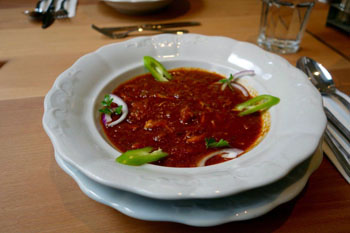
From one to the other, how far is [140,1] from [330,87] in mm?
1899

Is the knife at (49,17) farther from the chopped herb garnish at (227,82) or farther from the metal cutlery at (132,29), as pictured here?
Answer: the chopped herb garnish at (227,82)

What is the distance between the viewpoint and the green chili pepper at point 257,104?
1.52 metres

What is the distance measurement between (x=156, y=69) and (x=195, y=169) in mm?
998

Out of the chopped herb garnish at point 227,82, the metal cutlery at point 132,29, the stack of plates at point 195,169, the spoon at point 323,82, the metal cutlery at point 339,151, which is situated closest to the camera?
the stack of plates at point 195,169

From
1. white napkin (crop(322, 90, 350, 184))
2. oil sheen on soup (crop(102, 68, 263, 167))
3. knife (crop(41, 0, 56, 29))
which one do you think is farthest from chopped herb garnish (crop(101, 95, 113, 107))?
knife (crop(41, 0, 56, 29))

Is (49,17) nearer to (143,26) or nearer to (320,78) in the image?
(143,26)

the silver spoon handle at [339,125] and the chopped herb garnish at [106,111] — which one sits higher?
the silver spoon handle at [339,125]

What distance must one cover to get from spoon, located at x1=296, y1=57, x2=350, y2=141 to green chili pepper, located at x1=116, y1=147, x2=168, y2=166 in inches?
36.8

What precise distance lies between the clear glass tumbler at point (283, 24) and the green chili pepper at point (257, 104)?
0.97 m

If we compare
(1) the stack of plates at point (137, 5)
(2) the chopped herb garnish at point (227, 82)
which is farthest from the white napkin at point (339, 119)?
(1) the stack of plates at point (137, 5)

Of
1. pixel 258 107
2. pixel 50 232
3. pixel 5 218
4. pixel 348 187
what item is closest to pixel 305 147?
pixel 348 187

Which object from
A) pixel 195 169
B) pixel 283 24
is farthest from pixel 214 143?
pixel 283 24

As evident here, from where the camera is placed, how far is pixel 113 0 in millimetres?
2754

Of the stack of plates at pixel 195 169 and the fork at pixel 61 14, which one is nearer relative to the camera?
the stack of plates at pixel 195 169
